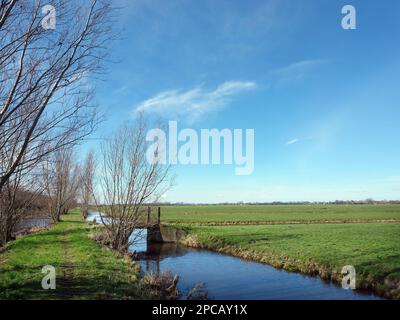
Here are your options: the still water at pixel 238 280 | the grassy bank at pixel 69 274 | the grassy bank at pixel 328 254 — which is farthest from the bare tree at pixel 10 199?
the grassy bank at pixel 328 254

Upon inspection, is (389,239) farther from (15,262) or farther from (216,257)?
(15,262)

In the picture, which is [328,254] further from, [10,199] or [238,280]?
[10,199]

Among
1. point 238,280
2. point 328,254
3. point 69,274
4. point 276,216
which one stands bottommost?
point 238,280

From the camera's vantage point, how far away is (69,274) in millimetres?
13531

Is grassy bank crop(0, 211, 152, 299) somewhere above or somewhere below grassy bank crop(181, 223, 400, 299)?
above

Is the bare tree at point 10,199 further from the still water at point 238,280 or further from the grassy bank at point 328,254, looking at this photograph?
the grassy bank at point 328,254

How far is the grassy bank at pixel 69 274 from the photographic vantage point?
10570 millimetres

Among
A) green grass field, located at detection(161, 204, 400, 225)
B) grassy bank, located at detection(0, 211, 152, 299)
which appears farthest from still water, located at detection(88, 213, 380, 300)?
green grass field, located at detection(161, 204, 400, 225)

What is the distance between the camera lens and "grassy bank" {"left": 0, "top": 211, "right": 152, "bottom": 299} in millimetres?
10570

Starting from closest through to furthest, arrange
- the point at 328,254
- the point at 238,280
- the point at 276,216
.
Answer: the point at 238,280
the point at 328,254
the point at 276,216

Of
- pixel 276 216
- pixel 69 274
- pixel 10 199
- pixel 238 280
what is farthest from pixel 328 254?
pixel 276 216

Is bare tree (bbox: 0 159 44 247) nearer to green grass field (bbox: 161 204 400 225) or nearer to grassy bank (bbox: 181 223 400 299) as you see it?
grassy bank (bbox: 181 223 400 299)
